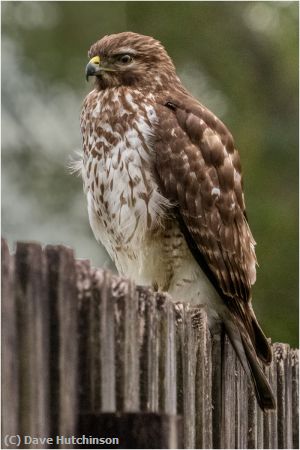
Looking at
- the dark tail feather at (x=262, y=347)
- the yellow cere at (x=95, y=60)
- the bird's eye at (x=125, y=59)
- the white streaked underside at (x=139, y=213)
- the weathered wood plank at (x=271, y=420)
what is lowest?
the weathered wood plank at (x=271, y=420)

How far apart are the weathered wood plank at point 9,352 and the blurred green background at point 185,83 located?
4.17m

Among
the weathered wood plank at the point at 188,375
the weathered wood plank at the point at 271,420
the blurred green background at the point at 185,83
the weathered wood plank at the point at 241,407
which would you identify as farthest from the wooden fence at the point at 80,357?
the blurred green background at the point at 185,83

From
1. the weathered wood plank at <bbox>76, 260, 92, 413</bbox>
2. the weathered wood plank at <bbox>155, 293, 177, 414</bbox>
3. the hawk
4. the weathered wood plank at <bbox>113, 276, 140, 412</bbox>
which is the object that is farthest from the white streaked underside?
the weathered wood plank at <bbox>76, 260, 92, 413</bbox>

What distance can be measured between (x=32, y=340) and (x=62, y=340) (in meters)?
0.08

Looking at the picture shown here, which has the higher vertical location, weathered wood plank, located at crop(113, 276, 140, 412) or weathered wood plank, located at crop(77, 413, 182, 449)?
weathered wood plank, located at crop(113, 276, 140, 412)

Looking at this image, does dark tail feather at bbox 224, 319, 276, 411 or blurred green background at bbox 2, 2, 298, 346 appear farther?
blurred green background at bbox 2, 2, 298, 346

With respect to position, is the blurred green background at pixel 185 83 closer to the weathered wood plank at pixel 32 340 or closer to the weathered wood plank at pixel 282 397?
the weathered wood plank at pixel 282 397

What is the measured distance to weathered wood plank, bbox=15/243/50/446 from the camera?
2607mm

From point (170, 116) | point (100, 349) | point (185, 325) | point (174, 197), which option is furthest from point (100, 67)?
point (100, 349)

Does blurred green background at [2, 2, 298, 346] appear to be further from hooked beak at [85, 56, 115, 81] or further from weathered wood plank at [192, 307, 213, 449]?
weathered wood plank at [192, 307, 213, 449]

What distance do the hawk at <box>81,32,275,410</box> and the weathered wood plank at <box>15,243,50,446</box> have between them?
168 cm

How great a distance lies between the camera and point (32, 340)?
262 centimetres

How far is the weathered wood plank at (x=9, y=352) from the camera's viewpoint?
8.46 ft

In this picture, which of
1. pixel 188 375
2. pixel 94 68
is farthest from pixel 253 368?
pixel 94 68
